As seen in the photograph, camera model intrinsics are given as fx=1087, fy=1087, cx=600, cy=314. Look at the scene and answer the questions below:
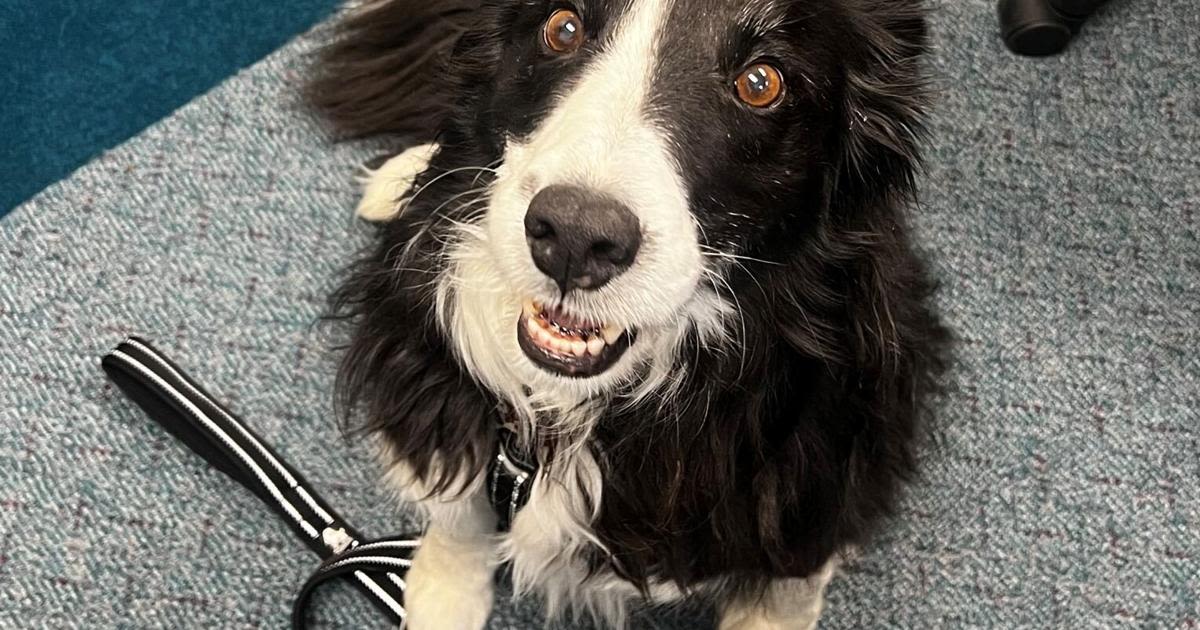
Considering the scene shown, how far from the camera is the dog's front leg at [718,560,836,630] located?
A: 1.33m

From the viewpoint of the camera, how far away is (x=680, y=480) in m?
1.19

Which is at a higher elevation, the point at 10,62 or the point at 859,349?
the point at 10,62

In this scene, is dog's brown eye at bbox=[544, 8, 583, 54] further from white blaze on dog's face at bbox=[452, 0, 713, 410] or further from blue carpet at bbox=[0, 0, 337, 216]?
blue carpet at bbox=[0, 0, 337, 216]

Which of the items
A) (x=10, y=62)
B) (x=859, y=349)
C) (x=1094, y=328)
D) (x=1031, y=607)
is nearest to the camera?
(x=859, y=349)

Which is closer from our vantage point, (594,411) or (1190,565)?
(594,411)

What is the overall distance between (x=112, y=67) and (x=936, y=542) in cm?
161

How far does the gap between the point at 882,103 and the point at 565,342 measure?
0.41 metres

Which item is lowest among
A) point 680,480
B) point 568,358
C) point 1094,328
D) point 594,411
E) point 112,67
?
point 1094,328

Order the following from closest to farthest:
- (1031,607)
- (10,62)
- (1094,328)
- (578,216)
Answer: (578,216) < (1031,607) < (1094,328) < (10,62)

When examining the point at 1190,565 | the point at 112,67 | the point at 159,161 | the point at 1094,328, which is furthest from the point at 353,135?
the point at 1190,565

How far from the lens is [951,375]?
1.70m

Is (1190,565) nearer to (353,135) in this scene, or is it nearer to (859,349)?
(859,349)

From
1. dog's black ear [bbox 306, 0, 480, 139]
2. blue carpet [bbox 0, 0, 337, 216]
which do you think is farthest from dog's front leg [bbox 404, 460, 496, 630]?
blue carpet [bbox 0, 0, 337, 216]

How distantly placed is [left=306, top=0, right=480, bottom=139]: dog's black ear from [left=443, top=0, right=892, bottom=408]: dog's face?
660mm
